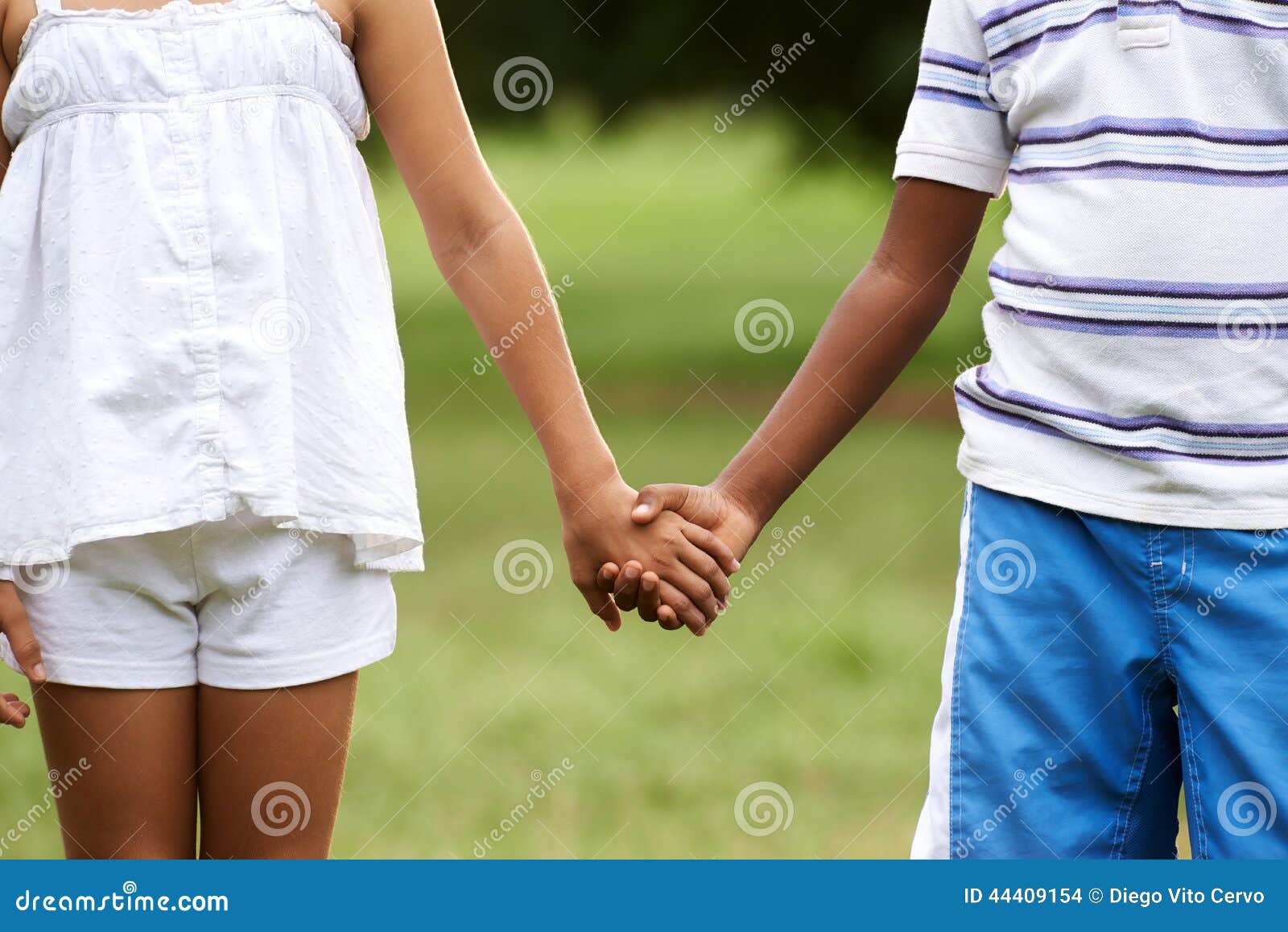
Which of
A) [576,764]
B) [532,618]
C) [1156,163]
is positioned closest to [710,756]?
[576,764]

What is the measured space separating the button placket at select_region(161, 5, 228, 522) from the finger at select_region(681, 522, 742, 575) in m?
0.80

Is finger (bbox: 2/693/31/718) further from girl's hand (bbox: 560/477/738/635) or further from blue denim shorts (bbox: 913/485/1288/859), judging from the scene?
blue denim shorts (bbox: 913/485/1288/859)

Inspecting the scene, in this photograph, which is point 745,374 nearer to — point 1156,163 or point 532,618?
point 532,618

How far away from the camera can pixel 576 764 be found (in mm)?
4539

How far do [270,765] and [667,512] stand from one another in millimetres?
761

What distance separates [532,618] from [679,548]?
4112 millimetres

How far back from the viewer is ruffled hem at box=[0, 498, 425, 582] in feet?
5.62

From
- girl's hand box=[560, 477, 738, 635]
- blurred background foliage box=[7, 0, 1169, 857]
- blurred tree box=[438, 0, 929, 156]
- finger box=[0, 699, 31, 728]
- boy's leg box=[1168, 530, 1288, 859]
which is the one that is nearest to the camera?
boy's leg box=[1168, 530, 1288, 859]

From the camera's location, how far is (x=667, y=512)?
2326 mm

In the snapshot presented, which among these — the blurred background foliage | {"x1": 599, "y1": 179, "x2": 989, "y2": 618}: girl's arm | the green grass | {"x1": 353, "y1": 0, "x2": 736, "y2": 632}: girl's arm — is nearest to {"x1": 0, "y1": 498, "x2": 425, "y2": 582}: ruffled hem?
{"x1": 353, "y1": 0, "x2": 736, "y2": 632}: girl's arm

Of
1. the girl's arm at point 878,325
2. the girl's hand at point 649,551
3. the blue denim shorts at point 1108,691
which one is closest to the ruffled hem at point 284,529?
the girl's hand at point 649,551

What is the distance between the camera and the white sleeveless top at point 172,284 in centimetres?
173

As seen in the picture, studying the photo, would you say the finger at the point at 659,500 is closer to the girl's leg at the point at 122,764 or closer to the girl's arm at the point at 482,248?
the girl's arm at the point at 482,248

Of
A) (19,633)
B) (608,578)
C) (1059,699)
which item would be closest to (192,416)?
(19,633)
